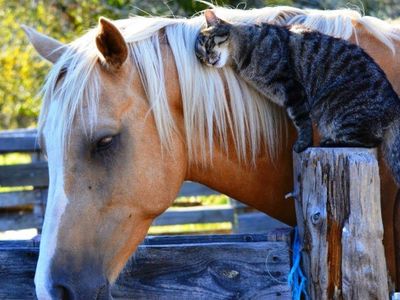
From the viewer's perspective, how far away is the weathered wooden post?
7.66 ft

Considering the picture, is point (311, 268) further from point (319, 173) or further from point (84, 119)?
point (84, 119)

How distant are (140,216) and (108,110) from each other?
0.42 m

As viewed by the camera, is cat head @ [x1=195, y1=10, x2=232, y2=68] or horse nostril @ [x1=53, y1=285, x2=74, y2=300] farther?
cat head @ [x1=195, y1=10, x2=232, y2=68]

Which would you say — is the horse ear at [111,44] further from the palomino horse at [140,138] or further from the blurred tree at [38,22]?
the blurred tree at [38,22]

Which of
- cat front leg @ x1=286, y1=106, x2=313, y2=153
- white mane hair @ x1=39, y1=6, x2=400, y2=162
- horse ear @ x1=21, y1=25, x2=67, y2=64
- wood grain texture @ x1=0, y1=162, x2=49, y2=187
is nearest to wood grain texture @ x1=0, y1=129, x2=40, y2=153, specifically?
wood grain texture @ x1=0, y1=162, x2=49, y2=187

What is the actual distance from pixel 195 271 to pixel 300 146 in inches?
24.5

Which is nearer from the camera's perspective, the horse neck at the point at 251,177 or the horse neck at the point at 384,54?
the horse neck at the point at 251,177

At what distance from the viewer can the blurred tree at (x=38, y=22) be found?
11766mm

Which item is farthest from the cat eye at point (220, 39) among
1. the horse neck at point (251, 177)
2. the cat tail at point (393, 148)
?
the cat tail at point (393, 148)

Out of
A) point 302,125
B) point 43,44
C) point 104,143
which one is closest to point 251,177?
point 302,125

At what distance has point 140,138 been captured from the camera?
275cm

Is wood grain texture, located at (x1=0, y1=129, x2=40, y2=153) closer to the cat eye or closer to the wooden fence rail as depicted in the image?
the wooden fence rail

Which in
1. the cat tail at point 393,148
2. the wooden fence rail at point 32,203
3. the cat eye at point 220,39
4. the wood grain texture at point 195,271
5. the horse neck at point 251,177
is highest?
the cat eye at point 220,39

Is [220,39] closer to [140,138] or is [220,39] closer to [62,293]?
[140,138]
